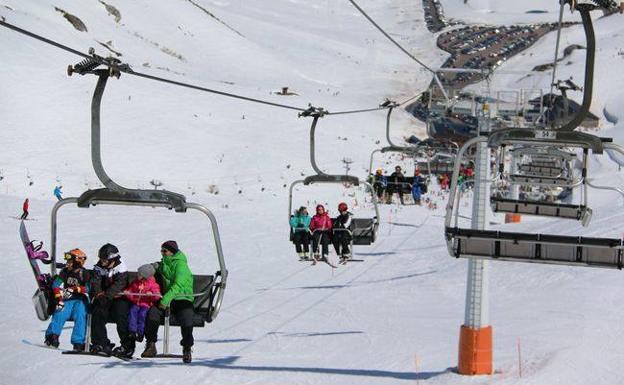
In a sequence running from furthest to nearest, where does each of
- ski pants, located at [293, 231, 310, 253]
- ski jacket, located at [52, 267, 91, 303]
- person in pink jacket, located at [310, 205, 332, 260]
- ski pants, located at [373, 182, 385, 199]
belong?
1. ski pants, located at [373, 182, 385, 199]
2. ski pants, located at [293, 231, 310, 253]
3. person in pink jacket, located at [310, 205, 332, 260]
4. ski jacket, located at [52, 267, 91, 303]

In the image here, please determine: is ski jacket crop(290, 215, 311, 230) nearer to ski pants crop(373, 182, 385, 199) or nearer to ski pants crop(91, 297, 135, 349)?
ski pants crop(91, 297, 135, 349)

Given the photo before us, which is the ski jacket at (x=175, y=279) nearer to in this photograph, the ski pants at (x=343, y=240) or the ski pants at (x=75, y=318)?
the ski pants at (x=75, y=318)

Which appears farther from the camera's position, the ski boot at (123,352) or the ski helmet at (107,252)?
the ski helmet at (107,252)

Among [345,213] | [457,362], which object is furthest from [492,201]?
[345,213]

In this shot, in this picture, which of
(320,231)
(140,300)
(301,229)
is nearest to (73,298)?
(140,300)

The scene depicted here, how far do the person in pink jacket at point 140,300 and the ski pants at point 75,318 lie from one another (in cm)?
56


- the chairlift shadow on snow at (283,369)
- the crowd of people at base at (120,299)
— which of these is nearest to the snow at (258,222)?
the chairlift shadow on snow at (283,369)

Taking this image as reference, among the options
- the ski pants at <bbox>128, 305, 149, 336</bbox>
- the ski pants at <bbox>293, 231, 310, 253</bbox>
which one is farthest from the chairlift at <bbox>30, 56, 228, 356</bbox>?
the ski pants at <bbox>293, 231, 310, 253</bbox>

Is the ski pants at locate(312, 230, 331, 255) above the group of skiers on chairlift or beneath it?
beneath

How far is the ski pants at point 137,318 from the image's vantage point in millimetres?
11172

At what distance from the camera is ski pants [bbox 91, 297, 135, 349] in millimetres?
11156

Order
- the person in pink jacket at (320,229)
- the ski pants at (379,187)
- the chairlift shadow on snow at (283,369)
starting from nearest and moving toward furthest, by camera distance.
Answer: the chairlift shadow on snow at (283,369) → the person in pink jacket at (320,229) → the ski pants at (379,187)

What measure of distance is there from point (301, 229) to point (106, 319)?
9037 millimetres

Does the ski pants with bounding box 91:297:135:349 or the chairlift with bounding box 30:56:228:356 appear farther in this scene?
the ski pants with bounding box 91:297:135:349
